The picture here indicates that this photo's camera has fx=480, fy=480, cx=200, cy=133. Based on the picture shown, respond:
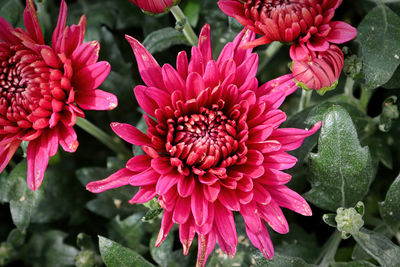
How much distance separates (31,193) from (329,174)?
0.73 m

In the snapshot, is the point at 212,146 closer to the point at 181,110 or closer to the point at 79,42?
the point at 181,110

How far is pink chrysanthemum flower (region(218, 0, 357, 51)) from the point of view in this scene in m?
0.93

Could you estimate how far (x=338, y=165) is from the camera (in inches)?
41.6

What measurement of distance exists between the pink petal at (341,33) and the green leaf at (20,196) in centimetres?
80

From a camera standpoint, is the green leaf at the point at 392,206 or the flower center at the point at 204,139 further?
the green leaf at the point at 392,206

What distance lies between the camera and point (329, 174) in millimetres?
1073

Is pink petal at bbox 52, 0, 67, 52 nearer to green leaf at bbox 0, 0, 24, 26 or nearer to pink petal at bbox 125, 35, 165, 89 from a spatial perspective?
pink petal at bbox 125, 35, 165, 89

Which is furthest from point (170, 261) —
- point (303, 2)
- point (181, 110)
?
point (303, 2)

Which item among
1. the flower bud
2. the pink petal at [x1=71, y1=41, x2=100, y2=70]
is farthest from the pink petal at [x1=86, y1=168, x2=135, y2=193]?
the flower bud

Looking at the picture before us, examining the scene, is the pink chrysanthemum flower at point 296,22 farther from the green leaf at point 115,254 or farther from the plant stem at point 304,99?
the green leaf at point 115,254

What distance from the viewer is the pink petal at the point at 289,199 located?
0.93 meters

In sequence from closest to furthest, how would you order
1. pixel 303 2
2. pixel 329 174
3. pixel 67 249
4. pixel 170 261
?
pixel 303 2
pixel 329 174
pixel 170 261
pixel 67 249

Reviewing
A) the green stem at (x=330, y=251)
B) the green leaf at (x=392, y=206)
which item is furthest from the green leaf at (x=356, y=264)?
the green leaf at (x=392, y=206)

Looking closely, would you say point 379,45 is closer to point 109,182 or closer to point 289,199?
point 289,199
